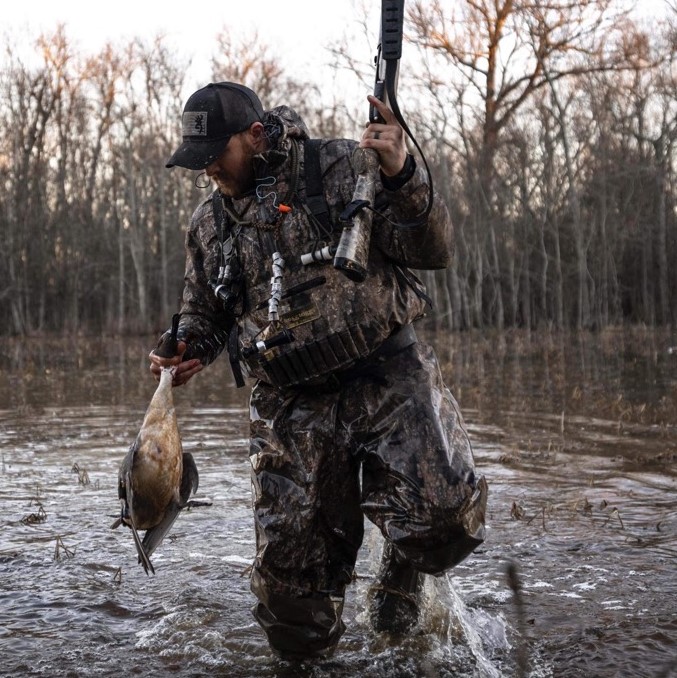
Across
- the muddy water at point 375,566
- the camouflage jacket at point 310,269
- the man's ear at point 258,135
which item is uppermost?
the man's ear at point 258,135

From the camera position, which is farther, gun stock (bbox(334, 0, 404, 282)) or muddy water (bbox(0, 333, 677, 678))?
muddy water (bbox(0, 333, 677, 678))

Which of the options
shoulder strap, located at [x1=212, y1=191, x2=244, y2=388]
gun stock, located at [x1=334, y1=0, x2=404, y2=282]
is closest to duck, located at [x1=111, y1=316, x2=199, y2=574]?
shoulder strap, located at [x1=212, y1=191, x2=244, y2=388]

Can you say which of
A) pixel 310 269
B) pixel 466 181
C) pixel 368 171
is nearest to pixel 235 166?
pixel 310 269

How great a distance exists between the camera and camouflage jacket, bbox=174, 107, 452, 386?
3.53 metres

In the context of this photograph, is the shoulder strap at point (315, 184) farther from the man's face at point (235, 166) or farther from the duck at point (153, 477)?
the duck at point (153, 477)

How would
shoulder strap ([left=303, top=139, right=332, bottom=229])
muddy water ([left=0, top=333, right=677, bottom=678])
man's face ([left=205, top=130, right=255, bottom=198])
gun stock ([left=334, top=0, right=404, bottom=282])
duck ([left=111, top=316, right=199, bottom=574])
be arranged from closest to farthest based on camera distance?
gun stock ([left=334, top=0, right=404, bottom=282]) → duck ([left=111, top=316, right=199, bottom=574]) → shoulder strap ([left=303, top=139, right=332, bottom=229]) → man's face ([left=205, top=130, right=255, bottom=198]) → muddy water ([left=0, top=333, right=677, bottom=678])

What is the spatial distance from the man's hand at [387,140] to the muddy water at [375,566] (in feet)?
5.23

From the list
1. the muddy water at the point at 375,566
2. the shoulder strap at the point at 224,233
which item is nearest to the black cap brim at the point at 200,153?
the shoulder strap at the point at 224,233

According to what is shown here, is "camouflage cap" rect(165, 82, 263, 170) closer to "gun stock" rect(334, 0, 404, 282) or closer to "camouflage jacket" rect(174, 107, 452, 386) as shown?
"camouflage jacket" rect(174, 107, 452, 386)

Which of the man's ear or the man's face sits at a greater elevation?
the man's ear

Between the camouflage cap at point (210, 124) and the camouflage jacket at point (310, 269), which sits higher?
the camouflage cap at point (210, 124)

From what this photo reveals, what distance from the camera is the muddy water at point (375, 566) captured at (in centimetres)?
382

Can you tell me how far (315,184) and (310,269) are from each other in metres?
0.34

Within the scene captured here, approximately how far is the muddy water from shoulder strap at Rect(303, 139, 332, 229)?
160cm
